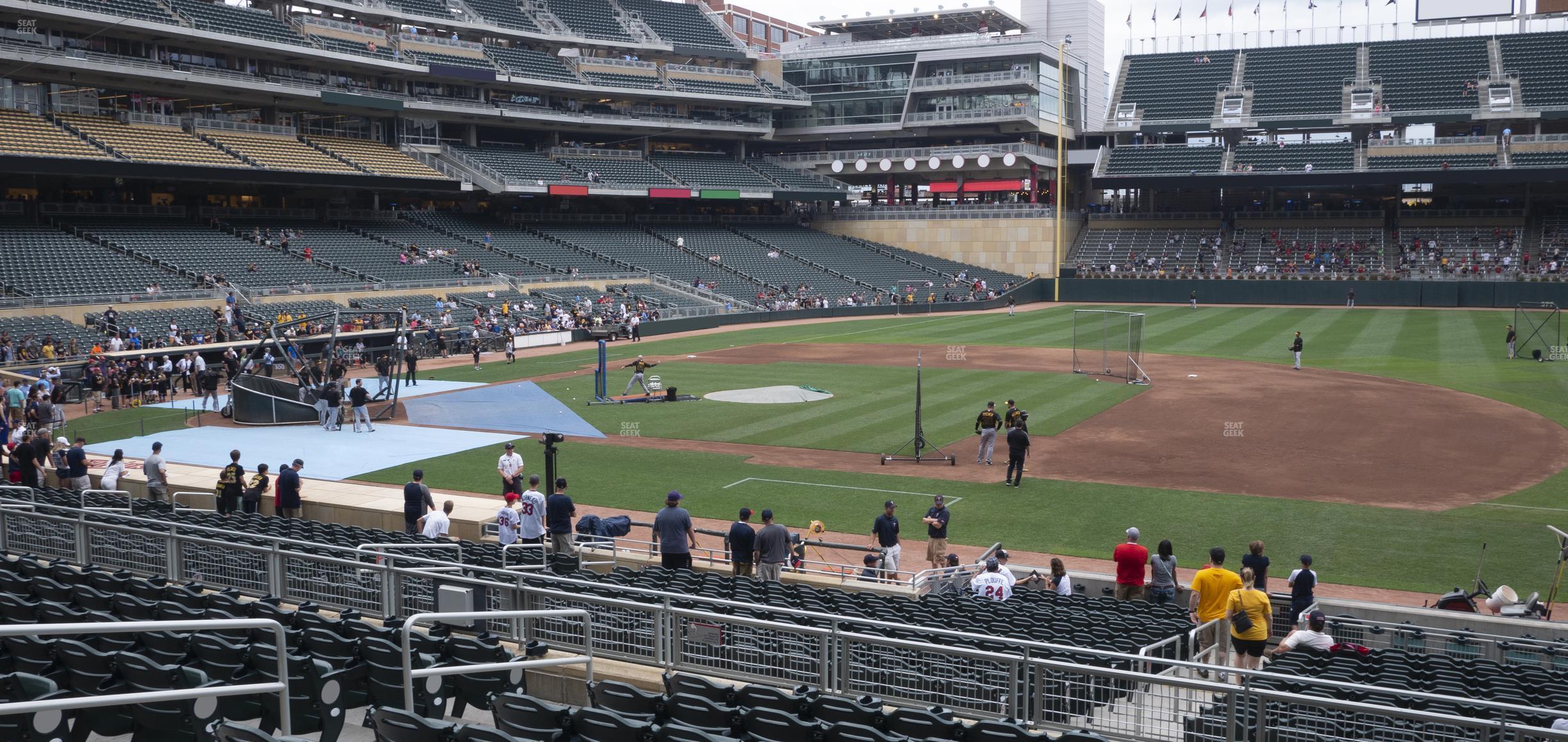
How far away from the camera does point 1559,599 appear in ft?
56.0

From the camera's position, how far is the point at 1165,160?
8006cm

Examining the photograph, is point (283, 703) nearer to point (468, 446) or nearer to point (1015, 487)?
point (1015, 487)

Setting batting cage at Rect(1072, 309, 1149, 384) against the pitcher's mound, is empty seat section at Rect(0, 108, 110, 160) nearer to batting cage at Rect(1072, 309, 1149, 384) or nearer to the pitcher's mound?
the pitcher's mound

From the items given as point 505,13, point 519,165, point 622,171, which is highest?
point 505,13

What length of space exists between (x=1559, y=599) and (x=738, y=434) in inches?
740

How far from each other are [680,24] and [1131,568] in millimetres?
79443

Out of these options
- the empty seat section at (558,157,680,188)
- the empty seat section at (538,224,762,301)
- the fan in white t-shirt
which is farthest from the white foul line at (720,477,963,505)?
the empty seat section at (558,157,680,188)

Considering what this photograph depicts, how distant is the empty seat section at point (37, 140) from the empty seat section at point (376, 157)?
47.4 feet

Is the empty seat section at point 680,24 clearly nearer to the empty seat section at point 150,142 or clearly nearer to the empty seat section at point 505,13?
the empty seat section at point 505,13

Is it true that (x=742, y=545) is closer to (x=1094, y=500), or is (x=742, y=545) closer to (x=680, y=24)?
(x=1094, y=500)

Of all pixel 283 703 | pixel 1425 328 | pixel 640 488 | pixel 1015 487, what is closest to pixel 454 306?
pixel 640 488

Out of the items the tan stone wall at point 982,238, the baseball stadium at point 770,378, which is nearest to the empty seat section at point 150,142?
the baseball stadium at point 770,378

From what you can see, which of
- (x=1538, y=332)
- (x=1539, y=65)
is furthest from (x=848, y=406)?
(x=1539, y=65)

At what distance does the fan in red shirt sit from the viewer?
1522 centimetres
